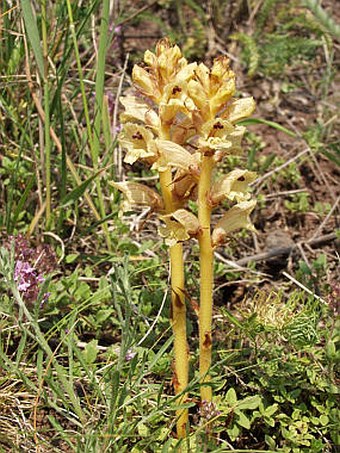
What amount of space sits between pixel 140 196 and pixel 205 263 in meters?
0.27

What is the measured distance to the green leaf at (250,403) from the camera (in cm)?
214

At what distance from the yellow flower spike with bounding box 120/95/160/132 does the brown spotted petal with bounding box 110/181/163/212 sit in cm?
18

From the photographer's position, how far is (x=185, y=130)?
6.57 feet

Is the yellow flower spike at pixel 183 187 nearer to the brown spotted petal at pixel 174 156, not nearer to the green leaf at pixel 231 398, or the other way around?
the brown spotted petal at pixel 174 156

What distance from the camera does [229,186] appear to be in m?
1.93

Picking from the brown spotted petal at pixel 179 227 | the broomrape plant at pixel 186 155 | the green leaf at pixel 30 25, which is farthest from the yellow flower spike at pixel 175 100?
the green leaf at pixel 30 25

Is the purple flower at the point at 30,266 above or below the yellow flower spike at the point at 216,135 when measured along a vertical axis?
below

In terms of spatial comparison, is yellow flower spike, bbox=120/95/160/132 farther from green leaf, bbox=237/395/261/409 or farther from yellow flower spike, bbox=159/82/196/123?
green leaf, bbox=237/395/261/409

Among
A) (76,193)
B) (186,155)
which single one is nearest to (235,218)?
(186,155)

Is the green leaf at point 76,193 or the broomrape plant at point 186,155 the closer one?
the broomrape plant at point 186,155

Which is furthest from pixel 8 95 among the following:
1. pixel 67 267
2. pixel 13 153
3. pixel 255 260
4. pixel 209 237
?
pixel 209 237

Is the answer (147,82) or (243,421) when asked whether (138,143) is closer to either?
(147,82)

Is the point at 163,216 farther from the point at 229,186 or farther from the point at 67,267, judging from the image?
the point at 67,267

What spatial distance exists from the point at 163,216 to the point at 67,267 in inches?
45.1
